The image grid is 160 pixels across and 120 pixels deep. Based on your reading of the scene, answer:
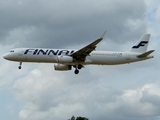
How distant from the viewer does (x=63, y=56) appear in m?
97.6

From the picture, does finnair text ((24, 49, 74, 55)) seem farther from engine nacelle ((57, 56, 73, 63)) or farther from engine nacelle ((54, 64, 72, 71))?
engine nacelle ((54, 64, 72, 71))

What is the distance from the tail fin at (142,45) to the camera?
106 meters

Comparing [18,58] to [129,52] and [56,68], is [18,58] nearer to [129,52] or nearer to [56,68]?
[56,68]

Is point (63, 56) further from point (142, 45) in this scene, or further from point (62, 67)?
point (142, 45)

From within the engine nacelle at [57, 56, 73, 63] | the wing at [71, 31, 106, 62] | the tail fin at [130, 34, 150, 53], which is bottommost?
the engine nacelle at [57, 56, 73, 63]

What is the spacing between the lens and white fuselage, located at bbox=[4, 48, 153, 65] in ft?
315

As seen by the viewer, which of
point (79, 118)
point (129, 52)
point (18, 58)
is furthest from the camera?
point (79, 118)

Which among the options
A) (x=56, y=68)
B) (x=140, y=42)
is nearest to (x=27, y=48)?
(x=56, y=68)

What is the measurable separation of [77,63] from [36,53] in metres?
8.67

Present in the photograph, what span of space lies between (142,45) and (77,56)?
50.4 ft

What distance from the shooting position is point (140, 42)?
107812mm

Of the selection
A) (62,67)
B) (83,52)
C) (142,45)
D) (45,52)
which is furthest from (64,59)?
(142,45)

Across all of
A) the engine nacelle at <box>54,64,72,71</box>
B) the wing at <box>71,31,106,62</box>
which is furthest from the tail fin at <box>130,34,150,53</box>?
the engine nacelle at <box>54,64,72,71</box>

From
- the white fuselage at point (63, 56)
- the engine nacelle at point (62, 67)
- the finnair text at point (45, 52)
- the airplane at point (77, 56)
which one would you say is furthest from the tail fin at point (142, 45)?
the finnair text at point (45, 52)
